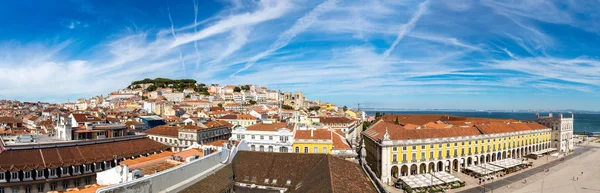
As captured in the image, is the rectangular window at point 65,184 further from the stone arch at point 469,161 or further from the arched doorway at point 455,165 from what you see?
the stone arch at point 469,161

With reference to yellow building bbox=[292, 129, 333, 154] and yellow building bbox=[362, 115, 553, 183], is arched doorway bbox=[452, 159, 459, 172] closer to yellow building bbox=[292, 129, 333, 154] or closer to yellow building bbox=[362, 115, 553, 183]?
yellow building bbox=[362, 115, 553, 183]

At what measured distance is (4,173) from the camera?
25297 millimetres

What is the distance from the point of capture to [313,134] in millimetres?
38969

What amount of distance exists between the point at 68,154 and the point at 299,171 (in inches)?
803

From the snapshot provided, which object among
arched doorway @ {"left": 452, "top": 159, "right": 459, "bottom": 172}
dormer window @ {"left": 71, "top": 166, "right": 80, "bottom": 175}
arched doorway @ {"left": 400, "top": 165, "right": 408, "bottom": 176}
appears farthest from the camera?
arched doorway @ {"left": 452, "top": 159, "right": 459, "bottom": 172}

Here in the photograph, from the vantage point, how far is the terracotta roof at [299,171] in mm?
20016

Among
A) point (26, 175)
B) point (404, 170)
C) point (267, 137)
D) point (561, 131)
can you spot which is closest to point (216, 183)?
point (26, 175)

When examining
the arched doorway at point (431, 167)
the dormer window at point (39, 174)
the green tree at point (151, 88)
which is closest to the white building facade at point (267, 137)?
the arched doorway at point (431, 167)

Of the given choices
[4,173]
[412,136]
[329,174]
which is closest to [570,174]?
[412,136]

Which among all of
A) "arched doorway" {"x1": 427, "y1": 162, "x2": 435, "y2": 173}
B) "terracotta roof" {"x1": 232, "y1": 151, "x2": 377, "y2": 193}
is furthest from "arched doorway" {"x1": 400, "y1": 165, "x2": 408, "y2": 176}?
"terracotta roof" {"x1": 232, "y1": 151, "x2": 377, "y2": 193}

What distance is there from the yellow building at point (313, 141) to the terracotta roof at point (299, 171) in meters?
10.7

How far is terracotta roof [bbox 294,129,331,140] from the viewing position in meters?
38.3

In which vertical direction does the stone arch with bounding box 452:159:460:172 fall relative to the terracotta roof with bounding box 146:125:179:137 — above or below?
below

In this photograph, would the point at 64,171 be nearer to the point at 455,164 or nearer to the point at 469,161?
the point at 455,164
